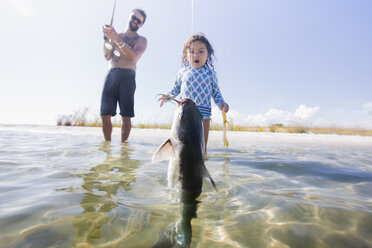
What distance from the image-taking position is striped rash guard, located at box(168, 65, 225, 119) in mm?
3373

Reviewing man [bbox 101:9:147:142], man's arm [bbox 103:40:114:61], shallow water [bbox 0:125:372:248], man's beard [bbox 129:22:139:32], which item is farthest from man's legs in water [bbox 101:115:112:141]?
Result: shallow water [bbox 0:125:372:248]

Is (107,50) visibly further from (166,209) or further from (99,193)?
(166,209)

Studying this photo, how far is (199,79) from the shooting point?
11.1 feet

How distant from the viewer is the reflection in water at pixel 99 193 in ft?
3.64

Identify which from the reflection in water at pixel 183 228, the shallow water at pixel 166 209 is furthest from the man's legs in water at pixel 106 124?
the reflection in water at pixel 183 228

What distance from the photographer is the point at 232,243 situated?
103cm

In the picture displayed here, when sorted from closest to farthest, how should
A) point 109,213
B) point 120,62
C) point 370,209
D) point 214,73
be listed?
1. point 109,213
2. point 370,209
3. point 214,73
4. point 120,62

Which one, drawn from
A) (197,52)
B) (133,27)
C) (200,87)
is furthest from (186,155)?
(133,27)

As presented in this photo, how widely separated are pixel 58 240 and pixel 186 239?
628 millimetres

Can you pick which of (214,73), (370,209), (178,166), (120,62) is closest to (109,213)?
(178,166)

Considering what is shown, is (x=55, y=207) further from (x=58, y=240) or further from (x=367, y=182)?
(x=367, y=182)

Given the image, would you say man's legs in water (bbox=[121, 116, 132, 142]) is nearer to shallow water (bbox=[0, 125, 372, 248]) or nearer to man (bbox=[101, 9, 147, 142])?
man (bbox=[101, 9, 147, 142])

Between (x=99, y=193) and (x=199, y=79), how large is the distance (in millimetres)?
2367

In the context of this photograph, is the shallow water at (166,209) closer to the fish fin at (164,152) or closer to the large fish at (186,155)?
the large fish at (186,155)
